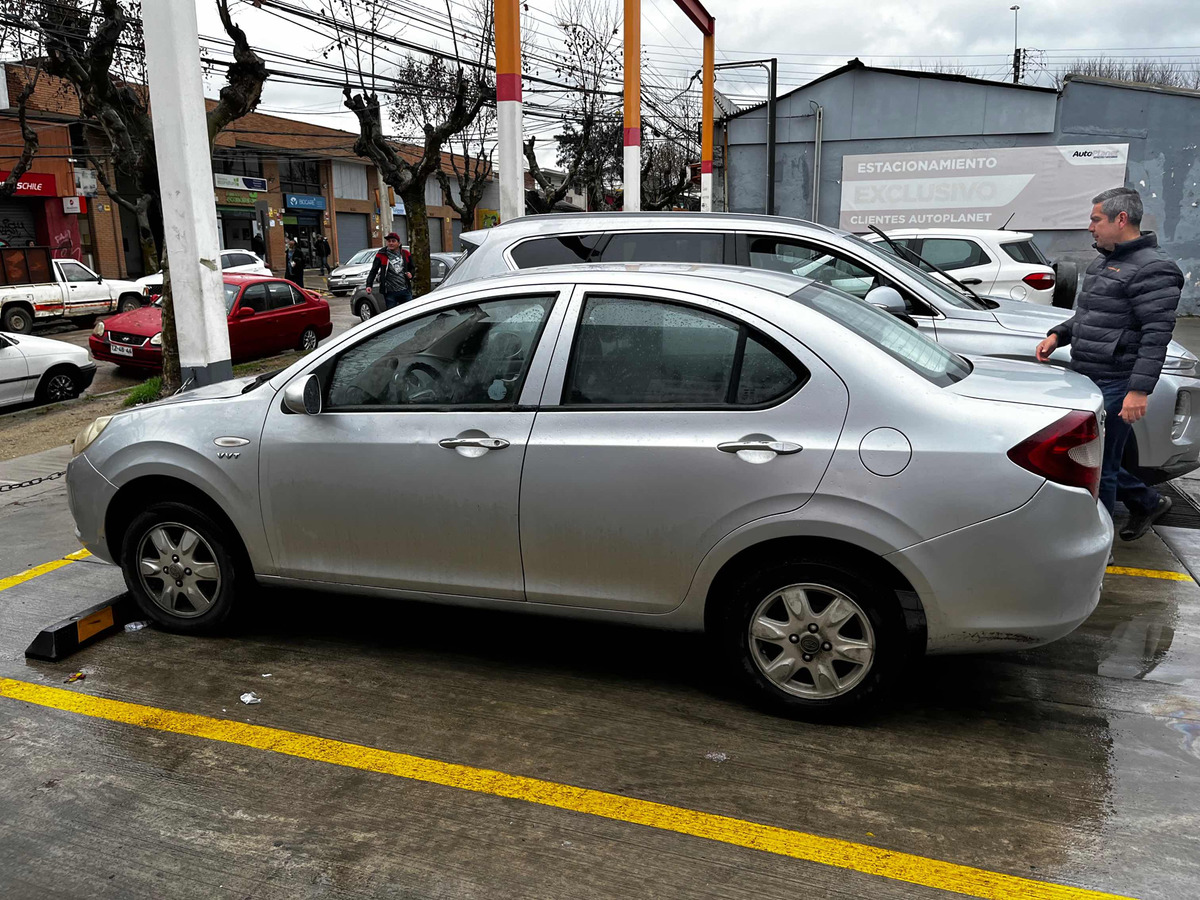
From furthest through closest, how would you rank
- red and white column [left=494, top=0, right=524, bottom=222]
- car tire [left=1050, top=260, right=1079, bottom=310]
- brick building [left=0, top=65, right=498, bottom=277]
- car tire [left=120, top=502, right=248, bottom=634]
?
brick building [left=0, top=65, right=498, bottom=277]
car tire [left=1050, top=260, right=1079, bottom=310]
red and white column [left=494, top=0, right=524, bottom=222]
car tire [left=120, top=502, right=248, bottom=634]

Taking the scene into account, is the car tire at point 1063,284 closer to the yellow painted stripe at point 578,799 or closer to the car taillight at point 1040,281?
the car taillight at point 1040,281

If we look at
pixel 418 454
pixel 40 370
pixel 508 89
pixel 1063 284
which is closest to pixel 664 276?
pixel 418 454

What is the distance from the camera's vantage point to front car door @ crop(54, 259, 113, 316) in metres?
21.5

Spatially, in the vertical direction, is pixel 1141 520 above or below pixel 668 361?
below

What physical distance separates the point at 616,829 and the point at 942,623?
1327 mm

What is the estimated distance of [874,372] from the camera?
3348mm

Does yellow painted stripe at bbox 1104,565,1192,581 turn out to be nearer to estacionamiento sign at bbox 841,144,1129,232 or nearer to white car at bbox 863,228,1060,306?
white car at bbox 863,228,1060,306

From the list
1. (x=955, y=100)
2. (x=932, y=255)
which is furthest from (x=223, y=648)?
(x=955, y=100)

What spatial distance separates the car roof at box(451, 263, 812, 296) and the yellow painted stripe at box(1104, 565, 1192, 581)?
8.97 feet

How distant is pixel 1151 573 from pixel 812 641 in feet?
9.70

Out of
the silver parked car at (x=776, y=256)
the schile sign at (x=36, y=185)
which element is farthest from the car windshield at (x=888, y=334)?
the schile sign at (x=36, y=185)

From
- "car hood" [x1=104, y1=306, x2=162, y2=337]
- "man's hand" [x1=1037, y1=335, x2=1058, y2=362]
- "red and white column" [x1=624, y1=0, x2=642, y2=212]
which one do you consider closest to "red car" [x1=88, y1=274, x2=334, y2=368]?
"car hood" [x1=104, y1=306, x2=162, y2=337]

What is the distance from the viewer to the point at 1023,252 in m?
11.3

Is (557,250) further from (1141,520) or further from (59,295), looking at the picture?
(59,295)
